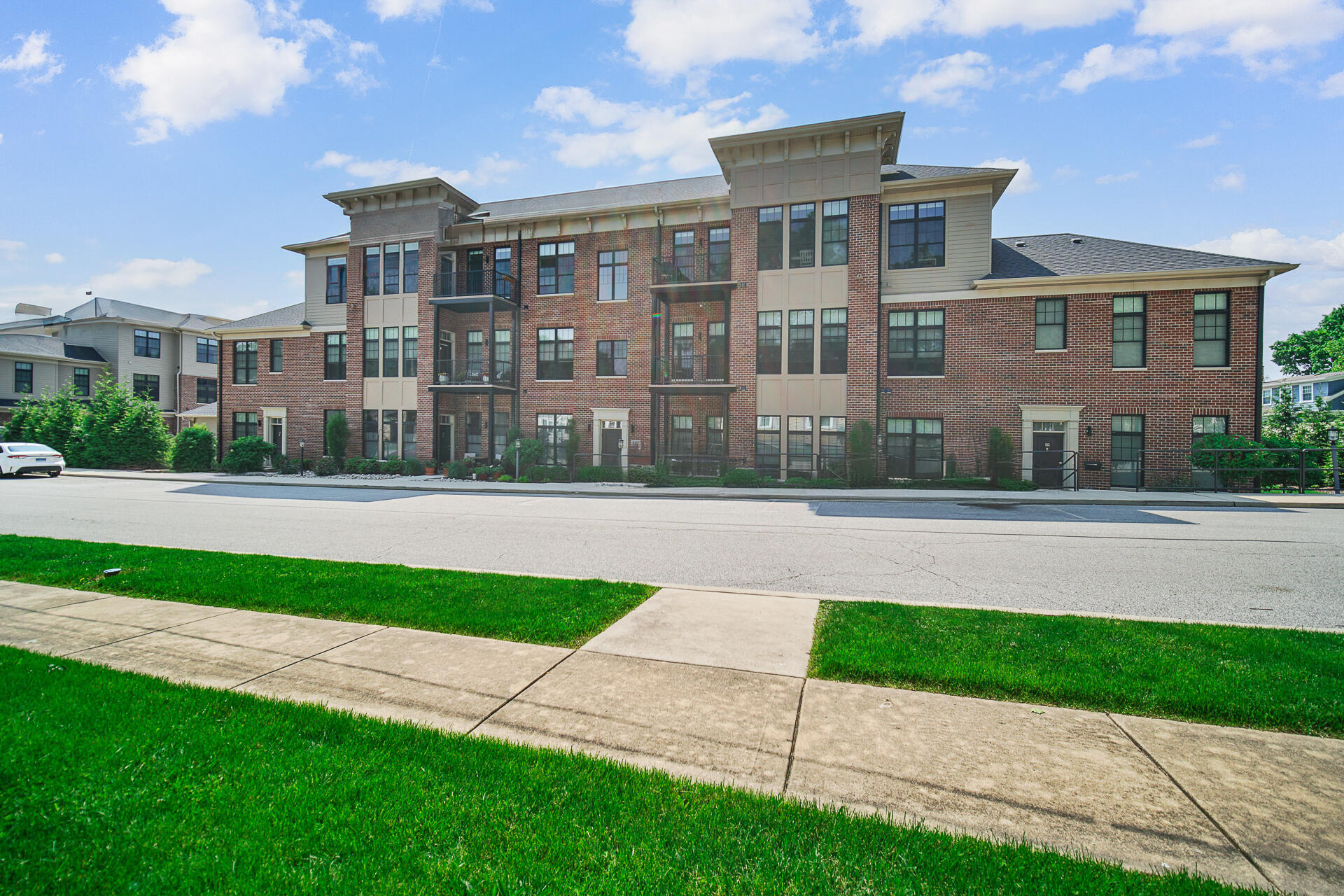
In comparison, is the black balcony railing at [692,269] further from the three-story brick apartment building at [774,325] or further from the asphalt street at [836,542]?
the asphalt street at [836,542]

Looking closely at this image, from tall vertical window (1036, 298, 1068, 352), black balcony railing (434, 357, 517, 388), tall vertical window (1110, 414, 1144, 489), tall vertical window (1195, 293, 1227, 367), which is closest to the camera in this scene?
tall vertical window (1195, 293, 1227, 367)

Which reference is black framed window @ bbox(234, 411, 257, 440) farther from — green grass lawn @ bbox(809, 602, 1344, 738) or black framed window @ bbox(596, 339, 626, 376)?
green grass lawn @ bbox(809, 602, 1344, 738)

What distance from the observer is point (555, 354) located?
91.0ft

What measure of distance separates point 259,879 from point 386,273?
3123cm

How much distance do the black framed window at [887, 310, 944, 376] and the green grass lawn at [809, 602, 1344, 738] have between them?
18.1m

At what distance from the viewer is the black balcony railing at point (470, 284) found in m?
27.8

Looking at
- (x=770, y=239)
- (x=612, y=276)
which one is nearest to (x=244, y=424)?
(x=612, y=276)

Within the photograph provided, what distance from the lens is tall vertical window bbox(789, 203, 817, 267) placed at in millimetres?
23516

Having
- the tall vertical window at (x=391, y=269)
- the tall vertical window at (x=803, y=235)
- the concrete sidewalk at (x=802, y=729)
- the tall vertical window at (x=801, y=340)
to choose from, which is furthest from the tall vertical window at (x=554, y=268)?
the concrete sidewalk at (x=802, y=729)

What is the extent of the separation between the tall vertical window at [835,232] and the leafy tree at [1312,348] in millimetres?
62071

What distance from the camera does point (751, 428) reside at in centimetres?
2391

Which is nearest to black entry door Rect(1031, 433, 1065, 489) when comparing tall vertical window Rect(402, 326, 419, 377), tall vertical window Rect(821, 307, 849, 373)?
tall vertical window Rect(821, 307, 849, 373)

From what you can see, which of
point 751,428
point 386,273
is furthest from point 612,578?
point 386,273

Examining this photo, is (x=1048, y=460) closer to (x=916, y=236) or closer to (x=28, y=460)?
(x=916, y=236)
